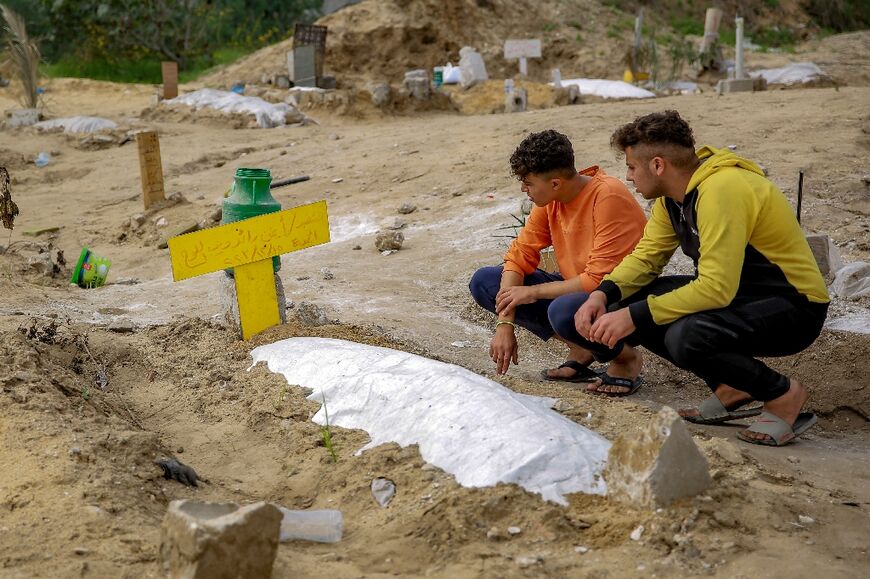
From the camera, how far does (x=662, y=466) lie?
2428 millimetres

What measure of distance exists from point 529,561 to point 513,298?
1726 millimetres

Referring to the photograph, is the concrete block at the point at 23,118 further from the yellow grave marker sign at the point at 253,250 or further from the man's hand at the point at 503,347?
the man's hand at the point at 503,347

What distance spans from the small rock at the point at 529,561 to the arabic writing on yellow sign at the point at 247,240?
6.24ft

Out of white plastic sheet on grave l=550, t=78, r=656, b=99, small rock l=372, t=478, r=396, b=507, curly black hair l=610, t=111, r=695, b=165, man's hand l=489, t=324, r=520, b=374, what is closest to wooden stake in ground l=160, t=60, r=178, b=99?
white plastic sheet on grave l=550, t=78, r=656, b=99

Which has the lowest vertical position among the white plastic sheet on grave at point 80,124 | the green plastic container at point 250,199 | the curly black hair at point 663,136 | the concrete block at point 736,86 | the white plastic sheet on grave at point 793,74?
the white plastic sheet on grave at point 80,124

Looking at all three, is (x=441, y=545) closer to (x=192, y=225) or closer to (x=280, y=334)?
(x=280, y=334)

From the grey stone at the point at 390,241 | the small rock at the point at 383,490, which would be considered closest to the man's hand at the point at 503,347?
the small rock at the point at 383,490

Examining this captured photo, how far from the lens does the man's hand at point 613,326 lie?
3.31 metres

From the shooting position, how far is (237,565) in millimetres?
2070

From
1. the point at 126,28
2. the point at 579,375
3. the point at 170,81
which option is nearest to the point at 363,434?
the point at 579,375

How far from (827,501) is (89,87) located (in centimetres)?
1736

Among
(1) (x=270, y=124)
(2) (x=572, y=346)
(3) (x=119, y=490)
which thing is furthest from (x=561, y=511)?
(1) (x=270, y=124)

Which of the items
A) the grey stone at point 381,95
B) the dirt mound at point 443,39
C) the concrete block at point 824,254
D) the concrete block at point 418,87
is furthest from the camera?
the dirt mound at point 443,39

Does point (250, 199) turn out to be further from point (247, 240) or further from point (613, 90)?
point (613, 90)
